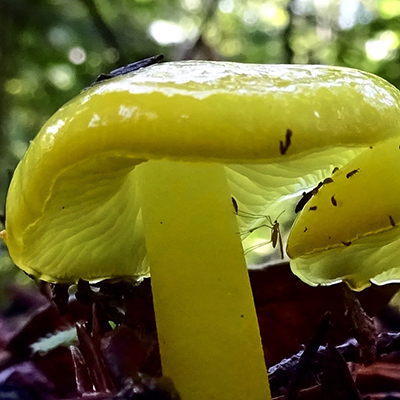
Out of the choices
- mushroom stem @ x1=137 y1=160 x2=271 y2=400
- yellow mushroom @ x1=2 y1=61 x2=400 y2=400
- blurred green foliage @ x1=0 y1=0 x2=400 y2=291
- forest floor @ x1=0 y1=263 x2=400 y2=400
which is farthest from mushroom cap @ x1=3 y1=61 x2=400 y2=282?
blurred green foliage @ x1=0 y1=0 x2=400 y2=291

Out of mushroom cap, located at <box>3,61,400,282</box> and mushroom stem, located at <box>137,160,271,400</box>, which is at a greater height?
mushroom cap, located at <box>3,61,400,282</box>

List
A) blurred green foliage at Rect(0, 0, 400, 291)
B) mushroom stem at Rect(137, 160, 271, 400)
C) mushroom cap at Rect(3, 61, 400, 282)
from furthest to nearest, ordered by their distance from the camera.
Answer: blurred green foliage at Rect(0, 0, 400, 291) → mushroom stem at Rect(137, 160, 271, 400) → mushroom cap at Rect(3, 61, 400, 282)

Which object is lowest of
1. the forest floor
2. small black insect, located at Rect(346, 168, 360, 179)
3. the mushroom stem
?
the forest floor

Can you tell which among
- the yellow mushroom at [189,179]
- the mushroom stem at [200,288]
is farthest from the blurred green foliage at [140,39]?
the mushroom stem at [200,288]

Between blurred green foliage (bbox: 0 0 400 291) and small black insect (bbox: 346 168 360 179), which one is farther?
blurred green foliage (bbox: 0 0 400 291)

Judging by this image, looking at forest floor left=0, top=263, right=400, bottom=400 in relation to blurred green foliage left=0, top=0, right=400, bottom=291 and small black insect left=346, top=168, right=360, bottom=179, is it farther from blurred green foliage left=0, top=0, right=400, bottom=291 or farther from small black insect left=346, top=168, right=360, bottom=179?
blurred green foliage left=0, top=0, right=400, bottom=291

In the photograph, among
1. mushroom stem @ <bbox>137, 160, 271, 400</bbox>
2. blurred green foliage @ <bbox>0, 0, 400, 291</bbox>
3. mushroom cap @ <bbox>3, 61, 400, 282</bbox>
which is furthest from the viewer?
blurred green foliage @ <bbox>0, 0, 400, 291</bbox>

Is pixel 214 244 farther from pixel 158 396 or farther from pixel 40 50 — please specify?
pixel 40 50
